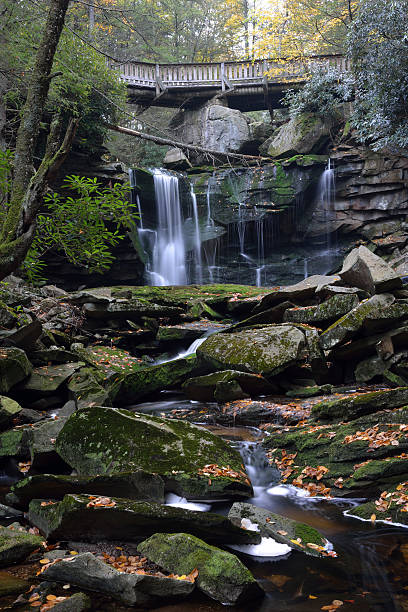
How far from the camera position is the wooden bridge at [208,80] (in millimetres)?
21344

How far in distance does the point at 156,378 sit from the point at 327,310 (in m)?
3.51

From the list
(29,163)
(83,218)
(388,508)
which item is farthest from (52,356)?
(388,508)

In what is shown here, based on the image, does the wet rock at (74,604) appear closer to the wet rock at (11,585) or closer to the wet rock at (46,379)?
the wet rock at (11,585)

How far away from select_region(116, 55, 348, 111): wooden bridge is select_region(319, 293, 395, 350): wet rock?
17.6 meters

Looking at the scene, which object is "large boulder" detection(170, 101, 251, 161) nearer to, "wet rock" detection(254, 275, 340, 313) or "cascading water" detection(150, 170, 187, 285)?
"cascading water" detection(150, 170, 187, 285)

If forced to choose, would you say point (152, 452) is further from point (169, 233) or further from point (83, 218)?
point (169, 233)

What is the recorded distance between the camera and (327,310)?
8.45m

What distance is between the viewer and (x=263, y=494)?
15.1 feet

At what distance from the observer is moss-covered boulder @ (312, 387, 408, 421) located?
5.21 metres

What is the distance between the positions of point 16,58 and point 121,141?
18.0 m

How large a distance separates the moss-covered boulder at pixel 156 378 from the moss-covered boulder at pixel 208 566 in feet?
15.2

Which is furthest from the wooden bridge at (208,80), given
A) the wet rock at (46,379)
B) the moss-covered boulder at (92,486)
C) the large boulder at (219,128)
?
the moss-covered boulder at (92,486)

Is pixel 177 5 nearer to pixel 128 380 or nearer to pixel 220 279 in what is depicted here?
pixel 220 279

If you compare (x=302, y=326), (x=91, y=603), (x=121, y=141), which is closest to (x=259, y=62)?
(x=121, y=141)
